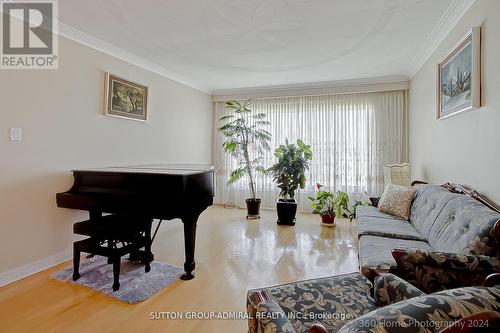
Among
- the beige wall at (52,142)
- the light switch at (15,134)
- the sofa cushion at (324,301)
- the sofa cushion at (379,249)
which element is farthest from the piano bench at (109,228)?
the sofa cushion at (379,249)

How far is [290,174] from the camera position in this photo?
458 cm

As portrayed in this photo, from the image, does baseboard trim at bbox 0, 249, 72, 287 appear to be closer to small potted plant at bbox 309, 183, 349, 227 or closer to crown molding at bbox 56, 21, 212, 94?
crown molding at bbox 56, 21, 212, 94

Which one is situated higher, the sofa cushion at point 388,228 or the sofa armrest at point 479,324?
the sofa armrest at point 479,324

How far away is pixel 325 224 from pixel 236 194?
219 cm

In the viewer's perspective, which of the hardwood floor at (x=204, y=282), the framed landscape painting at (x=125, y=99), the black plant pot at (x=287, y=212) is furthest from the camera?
the black plant pot at (x=287, y=212)

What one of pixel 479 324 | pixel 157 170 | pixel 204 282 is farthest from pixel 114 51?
pixel 479 324

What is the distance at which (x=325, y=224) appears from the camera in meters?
4.41

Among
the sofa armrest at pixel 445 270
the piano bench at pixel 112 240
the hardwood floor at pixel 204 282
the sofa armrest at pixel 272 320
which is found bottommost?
the hardwood floor at pixel 204 282

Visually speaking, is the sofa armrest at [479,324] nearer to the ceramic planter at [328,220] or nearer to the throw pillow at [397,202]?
the throw pillow at [397,202]

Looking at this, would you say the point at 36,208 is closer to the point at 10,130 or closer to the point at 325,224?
the point at 10,130

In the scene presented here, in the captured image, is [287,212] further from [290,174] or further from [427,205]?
[427,205]

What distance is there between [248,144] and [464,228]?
12.8ft

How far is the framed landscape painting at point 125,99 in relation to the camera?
3.42m

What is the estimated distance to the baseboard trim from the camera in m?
2.46
